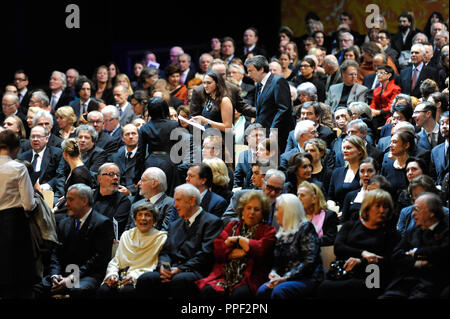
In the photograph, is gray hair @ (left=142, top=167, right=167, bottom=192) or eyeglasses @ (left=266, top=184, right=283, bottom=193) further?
gray hair @ (left=142, top=167, right=167, bottom=192)

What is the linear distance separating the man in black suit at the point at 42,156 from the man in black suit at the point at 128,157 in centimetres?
55

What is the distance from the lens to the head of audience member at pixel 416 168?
18.5 ft

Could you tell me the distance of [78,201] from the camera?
586 centimetres

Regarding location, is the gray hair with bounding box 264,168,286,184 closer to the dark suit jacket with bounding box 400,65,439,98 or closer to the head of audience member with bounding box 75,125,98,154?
the head of audience member with bounding box 75,125,98,154

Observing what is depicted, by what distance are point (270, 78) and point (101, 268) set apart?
2.35 meters

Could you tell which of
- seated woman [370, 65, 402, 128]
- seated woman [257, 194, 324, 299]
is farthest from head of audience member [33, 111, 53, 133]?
seated woman [257, 194, 324, 299]

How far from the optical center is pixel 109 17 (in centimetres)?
1193

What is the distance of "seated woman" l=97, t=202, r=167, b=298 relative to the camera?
5.61 m

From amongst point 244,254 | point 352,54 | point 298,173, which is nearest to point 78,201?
point 244,254

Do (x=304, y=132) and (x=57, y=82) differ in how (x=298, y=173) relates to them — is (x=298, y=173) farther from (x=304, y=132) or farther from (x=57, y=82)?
(x=57, y=82)

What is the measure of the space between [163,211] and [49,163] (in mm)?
1794

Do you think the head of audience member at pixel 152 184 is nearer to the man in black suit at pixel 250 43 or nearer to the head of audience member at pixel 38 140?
the head of audience member at pixel 38 140

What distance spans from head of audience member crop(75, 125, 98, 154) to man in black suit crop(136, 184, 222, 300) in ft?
6.68

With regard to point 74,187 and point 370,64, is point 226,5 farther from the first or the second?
point 74,187
